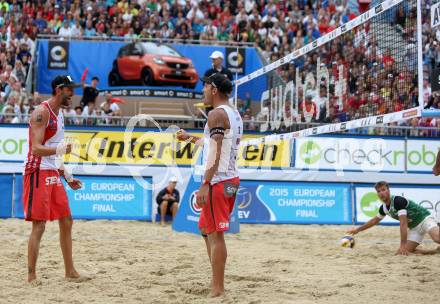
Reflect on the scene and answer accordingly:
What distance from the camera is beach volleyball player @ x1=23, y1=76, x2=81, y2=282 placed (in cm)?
624

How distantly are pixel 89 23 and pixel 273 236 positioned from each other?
11103 mm

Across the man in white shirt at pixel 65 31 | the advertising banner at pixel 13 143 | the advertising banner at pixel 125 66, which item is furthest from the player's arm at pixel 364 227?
the man in white shirt at pixel 65 31

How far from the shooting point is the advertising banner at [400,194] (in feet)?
47.3

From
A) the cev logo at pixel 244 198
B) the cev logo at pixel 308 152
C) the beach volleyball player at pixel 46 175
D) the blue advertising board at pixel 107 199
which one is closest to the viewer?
the beach volleyball player at pixel 46 175

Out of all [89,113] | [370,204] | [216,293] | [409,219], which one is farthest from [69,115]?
[216,293]

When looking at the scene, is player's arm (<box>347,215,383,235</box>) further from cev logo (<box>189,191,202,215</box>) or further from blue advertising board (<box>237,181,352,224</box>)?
blue advertising board (<box>237,181,352,224</box>)

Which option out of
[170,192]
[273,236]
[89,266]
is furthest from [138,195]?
[89,266]

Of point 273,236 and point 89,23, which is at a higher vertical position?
point 89,23

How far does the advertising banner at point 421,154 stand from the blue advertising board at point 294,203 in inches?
110

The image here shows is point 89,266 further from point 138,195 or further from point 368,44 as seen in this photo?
point 138,195

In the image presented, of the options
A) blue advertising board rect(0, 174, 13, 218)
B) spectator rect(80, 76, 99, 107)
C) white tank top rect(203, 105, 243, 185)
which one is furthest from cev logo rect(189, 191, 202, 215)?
spectator rect(80, 76, 99, 107)

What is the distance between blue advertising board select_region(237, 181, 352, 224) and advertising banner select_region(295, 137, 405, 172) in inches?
70.8

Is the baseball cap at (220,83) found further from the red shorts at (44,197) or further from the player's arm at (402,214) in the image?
the player's arm at (402,214)

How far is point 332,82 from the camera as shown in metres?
9.45
